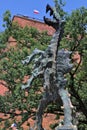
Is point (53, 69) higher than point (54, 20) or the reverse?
the reverse

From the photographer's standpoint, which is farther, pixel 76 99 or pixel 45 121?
pixel 45 121

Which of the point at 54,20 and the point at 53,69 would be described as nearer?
the point at 53,69

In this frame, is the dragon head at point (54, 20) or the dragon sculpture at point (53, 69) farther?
the dragon head at point (54, 20)

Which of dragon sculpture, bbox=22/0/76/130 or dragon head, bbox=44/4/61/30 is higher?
dragon head, bbox=44/4/61/30

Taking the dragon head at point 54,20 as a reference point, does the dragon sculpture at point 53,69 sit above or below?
below

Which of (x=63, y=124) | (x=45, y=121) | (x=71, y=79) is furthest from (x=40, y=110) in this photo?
(x=45, y=121)

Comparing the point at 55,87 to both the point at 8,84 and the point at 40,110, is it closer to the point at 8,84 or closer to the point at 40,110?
the point at 40,110

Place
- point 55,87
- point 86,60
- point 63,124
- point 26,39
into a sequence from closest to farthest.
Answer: point 63,124, point 55,87, point 86,60, point 26,39

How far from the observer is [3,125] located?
20609 millimetres

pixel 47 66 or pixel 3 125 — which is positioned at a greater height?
pixel 47 66

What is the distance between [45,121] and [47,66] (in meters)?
19.1

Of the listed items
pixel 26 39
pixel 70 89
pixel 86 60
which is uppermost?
pixel 26 39

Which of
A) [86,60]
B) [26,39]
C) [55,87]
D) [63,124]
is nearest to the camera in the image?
[63,124]

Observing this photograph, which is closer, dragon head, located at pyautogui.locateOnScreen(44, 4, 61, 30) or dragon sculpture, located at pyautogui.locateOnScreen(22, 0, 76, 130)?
dragon sculpture, located at pyautogui.locateOnScreen(22, 0, 76, 130)
